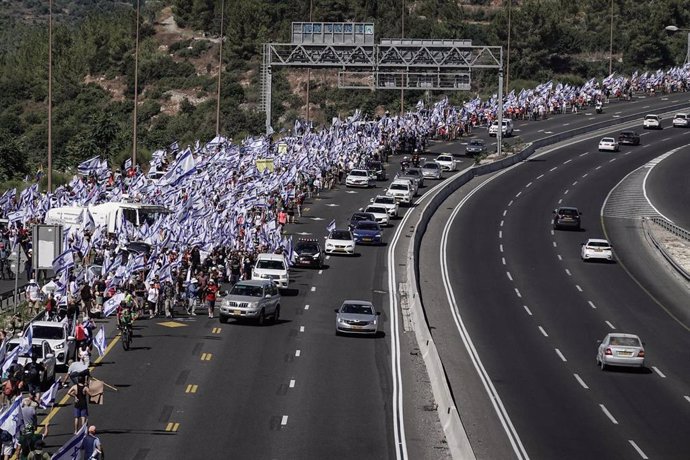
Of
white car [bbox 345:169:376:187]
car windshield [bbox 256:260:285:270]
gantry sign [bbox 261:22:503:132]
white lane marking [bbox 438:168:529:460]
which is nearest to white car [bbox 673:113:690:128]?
gantry sign [bbox 261:22:503:132]

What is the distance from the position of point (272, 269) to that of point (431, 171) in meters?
36.6

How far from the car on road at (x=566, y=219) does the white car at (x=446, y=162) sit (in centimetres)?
1809

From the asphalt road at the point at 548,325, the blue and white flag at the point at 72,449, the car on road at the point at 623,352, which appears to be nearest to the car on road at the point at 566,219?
the asphalt road at the point at 548,325

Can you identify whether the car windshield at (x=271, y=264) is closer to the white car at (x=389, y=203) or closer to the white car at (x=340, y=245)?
the white car at (x=340, y=245)

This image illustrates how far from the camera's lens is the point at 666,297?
59.9 meters

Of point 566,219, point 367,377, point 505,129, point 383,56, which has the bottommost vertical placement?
point 367,377

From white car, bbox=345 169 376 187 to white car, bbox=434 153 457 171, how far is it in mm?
8414

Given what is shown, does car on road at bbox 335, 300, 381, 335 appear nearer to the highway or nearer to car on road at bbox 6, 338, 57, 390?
the highway

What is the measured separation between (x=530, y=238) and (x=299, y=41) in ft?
Answer: 115

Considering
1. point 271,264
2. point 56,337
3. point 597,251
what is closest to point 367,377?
point 56,337

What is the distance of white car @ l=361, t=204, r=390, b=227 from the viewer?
73.9 metres

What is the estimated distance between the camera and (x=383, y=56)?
103 meters

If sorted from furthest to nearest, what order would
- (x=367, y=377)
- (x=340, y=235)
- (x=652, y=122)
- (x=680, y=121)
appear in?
1. (x=680, y=121)
2. (x=652, y=122)
3. (x=340, y=235)
4. (x=367, y=377)

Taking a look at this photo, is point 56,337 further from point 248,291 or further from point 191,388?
point 248,291
